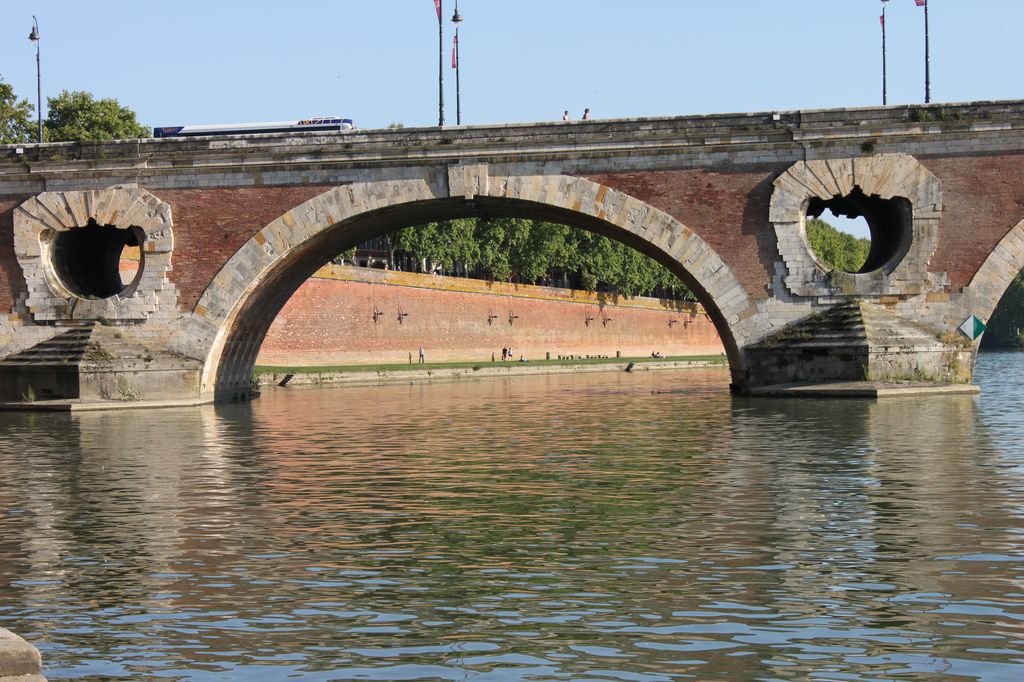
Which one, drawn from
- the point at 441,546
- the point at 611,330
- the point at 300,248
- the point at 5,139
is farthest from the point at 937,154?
the point at 611,330

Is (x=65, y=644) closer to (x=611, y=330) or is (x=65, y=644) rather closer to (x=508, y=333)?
(x=508, y=333)

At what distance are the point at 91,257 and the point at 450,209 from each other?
923 centimetres

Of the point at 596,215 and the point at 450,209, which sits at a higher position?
the point at 450,209

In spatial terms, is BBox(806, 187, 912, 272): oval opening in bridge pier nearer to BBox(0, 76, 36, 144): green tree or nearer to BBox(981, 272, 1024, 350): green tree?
BBox(0, 76, 36, 144): green tree

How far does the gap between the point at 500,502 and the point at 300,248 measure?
1805 centimetres

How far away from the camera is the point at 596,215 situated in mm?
30734

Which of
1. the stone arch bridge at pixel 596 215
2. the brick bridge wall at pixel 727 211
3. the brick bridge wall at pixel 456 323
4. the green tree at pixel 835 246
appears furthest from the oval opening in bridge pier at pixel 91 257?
the green tree at pixel 835 246

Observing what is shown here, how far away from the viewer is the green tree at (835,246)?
103 meters

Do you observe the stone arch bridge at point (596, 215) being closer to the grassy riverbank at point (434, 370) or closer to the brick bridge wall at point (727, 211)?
the brick bridge wall at point (727, 211)

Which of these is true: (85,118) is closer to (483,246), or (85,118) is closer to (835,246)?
(483,246)

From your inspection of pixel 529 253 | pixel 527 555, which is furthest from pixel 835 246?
pixel 527 555

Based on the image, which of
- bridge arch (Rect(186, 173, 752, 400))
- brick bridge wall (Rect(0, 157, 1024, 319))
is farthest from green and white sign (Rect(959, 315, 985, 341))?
bridge arch (Rect(186, 173, 752, 400))

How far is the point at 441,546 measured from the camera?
1213 cm

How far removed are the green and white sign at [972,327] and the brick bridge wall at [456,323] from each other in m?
29.7
